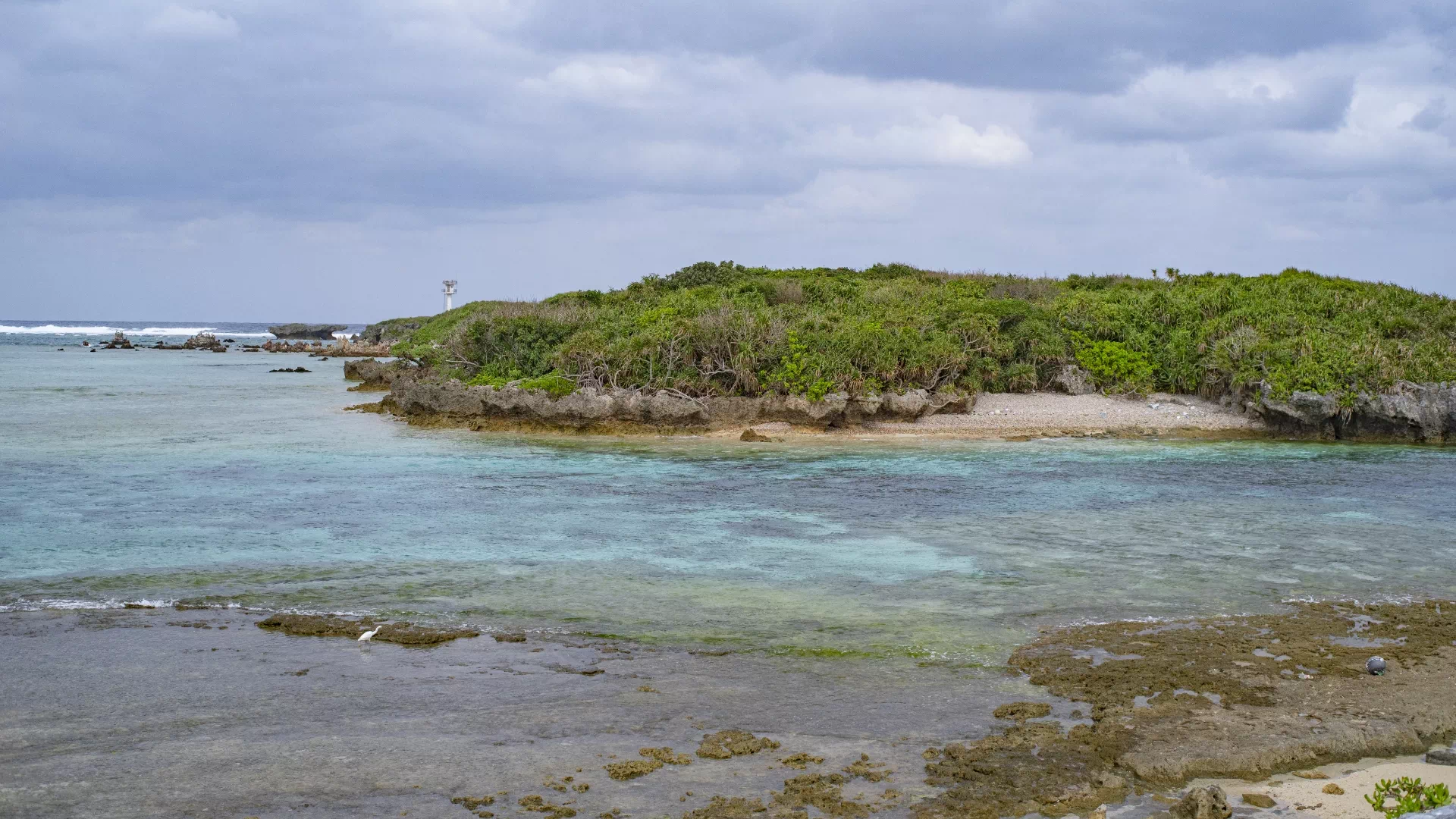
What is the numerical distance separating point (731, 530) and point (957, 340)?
1527 cm

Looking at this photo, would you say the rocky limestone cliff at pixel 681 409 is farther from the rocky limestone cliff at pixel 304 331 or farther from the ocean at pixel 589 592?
the rocky limestone cliff at pixel 304 331

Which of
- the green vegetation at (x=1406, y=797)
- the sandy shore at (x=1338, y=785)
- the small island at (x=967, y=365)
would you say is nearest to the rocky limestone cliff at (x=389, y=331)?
the small island at (x=967, y=365)

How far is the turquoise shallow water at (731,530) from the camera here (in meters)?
9.73

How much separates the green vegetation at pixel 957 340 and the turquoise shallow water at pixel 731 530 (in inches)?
110

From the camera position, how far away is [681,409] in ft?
79.2

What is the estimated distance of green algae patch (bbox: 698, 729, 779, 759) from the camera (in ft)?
20.0

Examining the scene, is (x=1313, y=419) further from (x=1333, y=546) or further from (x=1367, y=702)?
(x=1367, y=702)

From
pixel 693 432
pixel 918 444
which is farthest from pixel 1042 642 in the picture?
pixel 693 432

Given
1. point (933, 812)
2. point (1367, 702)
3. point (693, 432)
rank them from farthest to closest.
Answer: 1. point (693, 432)
2. point (1367, 702)
3. point (933, 812)

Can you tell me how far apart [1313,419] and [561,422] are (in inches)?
667

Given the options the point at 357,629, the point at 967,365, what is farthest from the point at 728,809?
the point at 967,365

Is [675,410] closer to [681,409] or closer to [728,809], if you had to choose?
[681,409]

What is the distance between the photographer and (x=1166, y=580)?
417 inches

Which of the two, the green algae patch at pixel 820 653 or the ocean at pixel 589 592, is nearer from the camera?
the ocean at pixel 589 592
